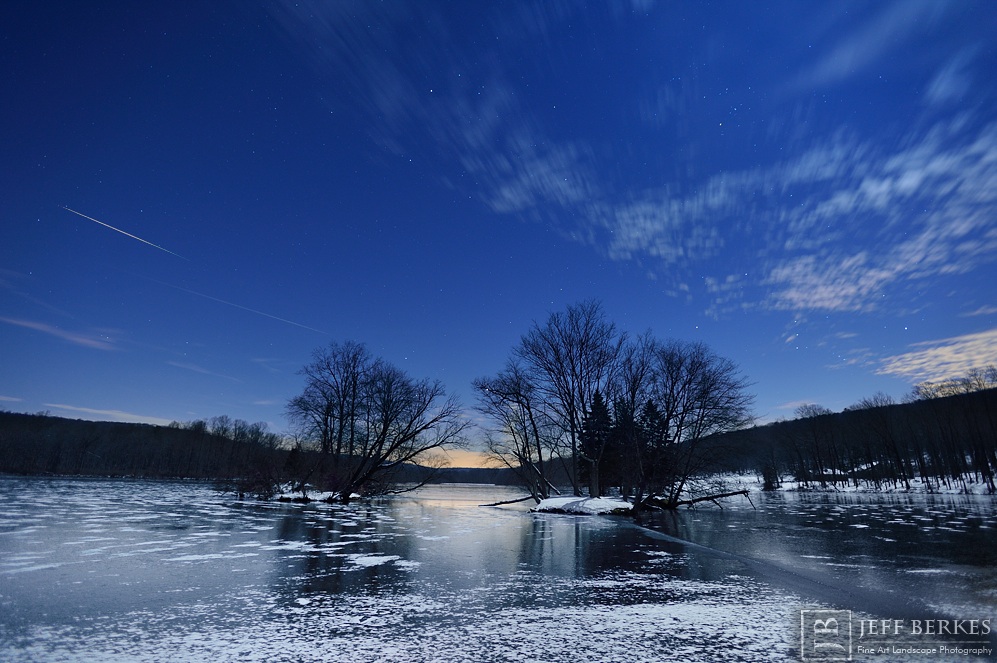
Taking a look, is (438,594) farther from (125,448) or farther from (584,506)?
(125,448)

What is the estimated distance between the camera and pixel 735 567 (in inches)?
332

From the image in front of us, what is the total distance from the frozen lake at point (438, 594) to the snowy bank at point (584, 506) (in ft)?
44.2

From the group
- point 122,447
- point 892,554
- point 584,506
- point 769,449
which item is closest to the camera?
point 892,554

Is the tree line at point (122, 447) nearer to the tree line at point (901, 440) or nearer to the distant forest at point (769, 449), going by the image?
the distant forest at point (769, 449)

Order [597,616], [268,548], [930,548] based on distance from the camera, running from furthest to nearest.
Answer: [930,548]
[268,548]
[597,616]

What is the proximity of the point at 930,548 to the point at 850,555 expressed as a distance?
113 inches

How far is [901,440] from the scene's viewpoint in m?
69.6

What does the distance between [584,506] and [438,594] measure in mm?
20900

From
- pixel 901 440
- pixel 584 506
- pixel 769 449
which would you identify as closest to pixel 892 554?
pixel 584 506

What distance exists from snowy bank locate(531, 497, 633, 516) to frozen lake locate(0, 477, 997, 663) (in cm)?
1347

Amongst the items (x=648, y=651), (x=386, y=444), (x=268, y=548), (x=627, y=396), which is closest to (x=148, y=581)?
(x=268, y=548)

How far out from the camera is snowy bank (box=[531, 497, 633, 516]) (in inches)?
977

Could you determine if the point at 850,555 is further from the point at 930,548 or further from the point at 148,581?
the point at 148,581

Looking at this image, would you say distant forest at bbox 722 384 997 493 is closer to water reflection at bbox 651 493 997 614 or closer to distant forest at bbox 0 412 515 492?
water reflection at bbox 651 493 997 614
